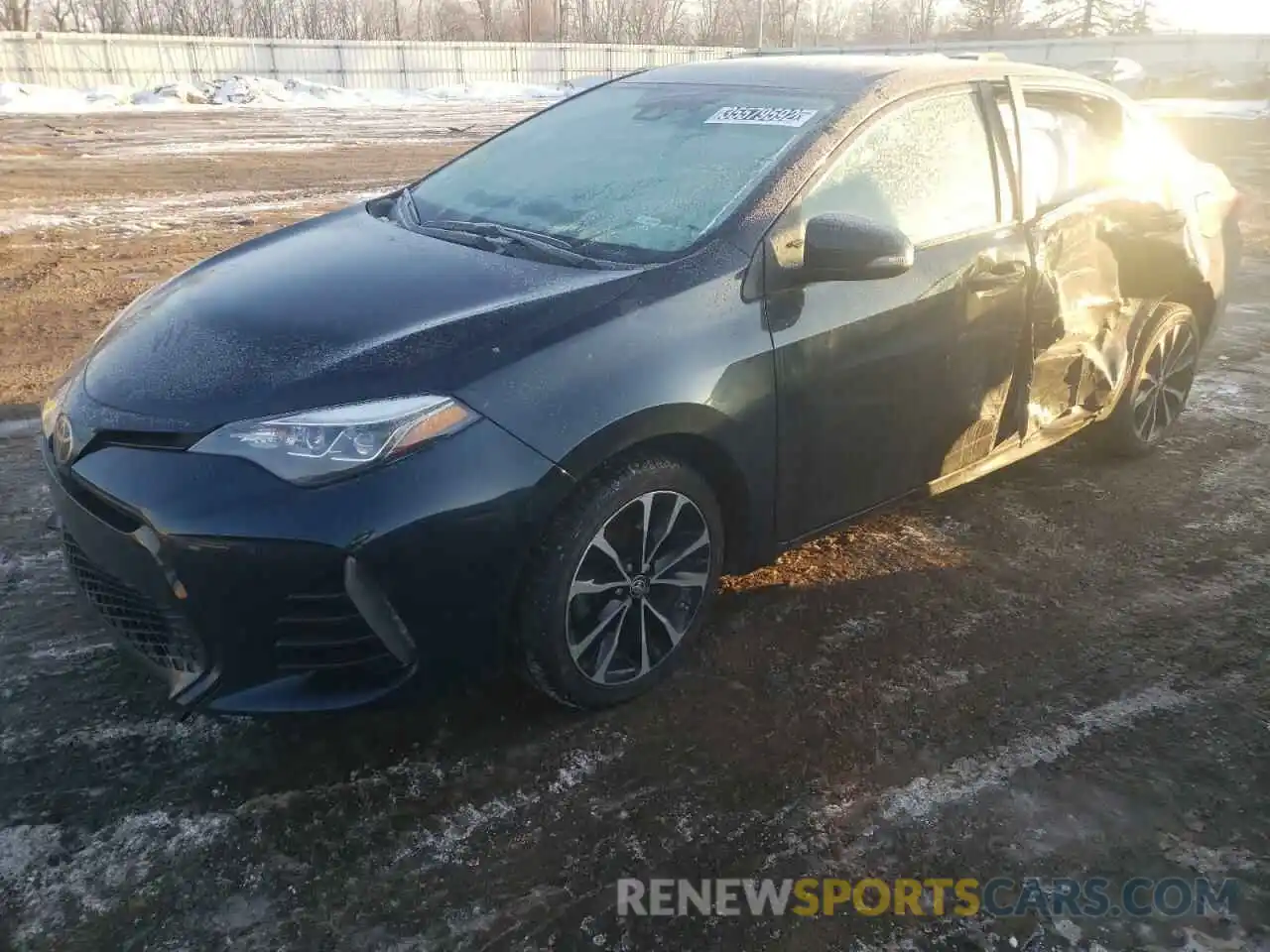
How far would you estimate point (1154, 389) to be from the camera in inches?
181

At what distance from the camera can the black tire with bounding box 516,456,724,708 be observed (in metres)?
2.53

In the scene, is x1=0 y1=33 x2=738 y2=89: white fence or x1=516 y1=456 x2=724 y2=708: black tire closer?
x1=516 y1=456 x2=724 y2=708: black tire

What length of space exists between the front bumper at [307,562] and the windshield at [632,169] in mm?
944

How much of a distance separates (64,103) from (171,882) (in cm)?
3058

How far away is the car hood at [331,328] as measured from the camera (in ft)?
7.74

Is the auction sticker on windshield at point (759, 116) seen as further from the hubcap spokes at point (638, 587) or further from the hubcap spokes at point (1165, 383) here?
the hubcap spokes at point (1165, 383)

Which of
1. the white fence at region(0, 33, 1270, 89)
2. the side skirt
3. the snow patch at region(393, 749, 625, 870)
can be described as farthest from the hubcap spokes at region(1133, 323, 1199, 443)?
the white fence at region(0, 33, 1270, 89)

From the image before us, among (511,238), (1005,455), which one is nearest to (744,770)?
(511,238)

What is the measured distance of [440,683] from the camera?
246 centimetres

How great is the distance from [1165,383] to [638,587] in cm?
321

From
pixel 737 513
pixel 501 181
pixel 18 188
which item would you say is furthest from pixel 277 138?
pixel 737 513

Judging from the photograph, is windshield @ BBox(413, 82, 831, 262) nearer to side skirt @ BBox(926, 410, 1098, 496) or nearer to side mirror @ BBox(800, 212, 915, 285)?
side mirror @ BBox(800, 212, 915, 285)

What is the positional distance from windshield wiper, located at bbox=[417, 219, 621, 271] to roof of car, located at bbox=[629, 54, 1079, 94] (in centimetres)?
103

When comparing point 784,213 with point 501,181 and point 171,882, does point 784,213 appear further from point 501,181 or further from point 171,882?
point 171,882
